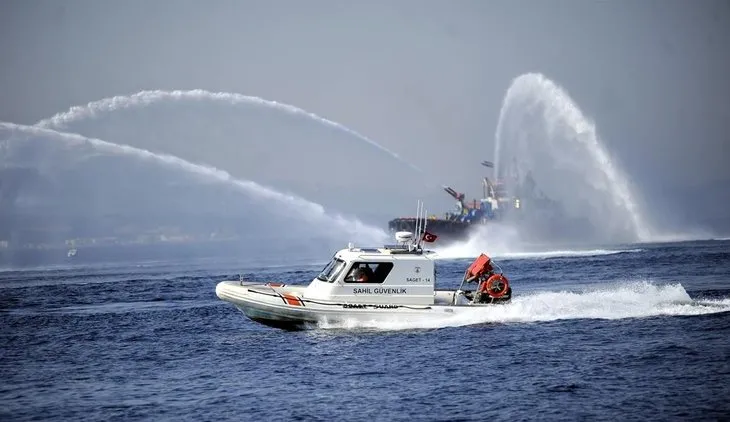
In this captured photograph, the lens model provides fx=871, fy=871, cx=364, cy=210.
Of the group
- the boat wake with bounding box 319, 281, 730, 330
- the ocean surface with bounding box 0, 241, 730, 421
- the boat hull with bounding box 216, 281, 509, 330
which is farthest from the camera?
the boat wake with bounding box 319, 281, 730, 330

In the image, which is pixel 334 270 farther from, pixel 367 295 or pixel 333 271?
pixel 367 295

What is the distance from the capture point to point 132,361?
1084 inches

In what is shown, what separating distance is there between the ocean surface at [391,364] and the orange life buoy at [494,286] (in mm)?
522

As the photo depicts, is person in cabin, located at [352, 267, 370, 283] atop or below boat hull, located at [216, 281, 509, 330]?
atop

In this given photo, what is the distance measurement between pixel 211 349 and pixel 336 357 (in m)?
4.91

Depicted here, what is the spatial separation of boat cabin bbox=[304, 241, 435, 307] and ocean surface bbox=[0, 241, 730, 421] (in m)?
1.03

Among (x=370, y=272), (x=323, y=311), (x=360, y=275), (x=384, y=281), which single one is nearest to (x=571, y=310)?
(x=384, y=281)

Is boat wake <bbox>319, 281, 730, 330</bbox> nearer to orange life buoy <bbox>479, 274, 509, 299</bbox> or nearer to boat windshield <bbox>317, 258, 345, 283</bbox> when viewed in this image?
orange life buoy <bbox>479, 274, 509, 299</bbox>

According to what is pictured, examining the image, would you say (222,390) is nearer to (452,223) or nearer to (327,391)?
(327,391)

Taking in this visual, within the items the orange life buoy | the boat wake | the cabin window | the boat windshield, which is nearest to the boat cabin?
the cabin window

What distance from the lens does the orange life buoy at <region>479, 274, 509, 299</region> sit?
31.1 metres

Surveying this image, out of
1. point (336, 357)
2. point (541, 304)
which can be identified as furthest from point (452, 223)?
point (336, 357)

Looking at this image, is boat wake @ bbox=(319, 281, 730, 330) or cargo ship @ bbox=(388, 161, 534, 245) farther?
cargo ship @ bbox=(388, 161, 534, 245)

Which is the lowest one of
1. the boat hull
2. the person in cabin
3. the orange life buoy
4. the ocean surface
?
the ocean surface
